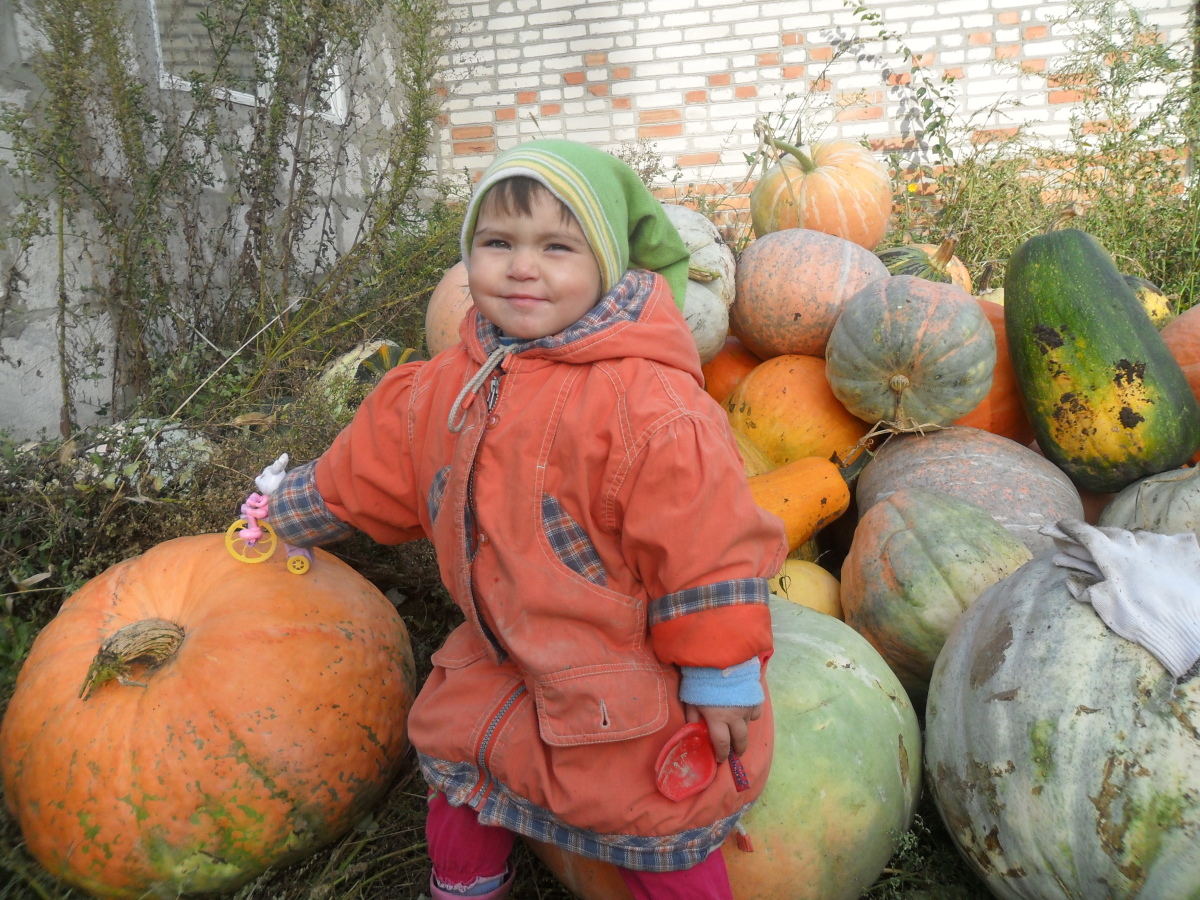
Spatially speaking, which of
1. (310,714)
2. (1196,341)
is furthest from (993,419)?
(310,714)

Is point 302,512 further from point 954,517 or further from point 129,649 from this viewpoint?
point 954,517

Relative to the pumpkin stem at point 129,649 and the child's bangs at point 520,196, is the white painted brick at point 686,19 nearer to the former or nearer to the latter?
the child's bangs at point 520,196

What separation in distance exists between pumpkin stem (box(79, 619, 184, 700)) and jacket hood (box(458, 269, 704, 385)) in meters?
0.93

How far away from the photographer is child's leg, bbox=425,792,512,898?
5.76ft

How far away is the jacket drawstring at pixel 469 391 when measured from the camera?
160 centimetres

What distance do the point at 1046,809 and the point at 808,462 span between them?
1502 millimetres

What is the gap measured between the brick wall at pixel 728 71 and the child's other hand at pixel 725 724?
Answer: 5.87m

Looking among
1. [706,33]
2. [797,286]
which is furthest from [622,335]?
[706,33]

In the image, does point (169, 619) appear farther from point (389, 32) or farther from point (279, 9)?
point (389, 32)

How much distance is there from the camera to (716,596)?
1.44m

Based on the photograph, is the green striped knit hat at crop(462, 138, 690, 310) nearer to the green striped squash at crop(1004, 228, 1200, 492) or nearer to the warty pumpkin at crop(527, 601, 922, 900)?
the warty pumpkin at crop(527, 601, 922, 900)

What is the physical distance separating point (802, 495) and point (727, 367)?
1.11 metres

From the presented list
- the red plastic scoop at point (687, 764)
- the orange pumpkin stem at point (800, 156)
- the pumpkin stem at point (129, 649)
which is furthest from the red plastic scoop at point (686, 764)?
the orange pumpkin stem at point (800, 156)

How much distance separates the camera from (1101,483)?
3.06m
